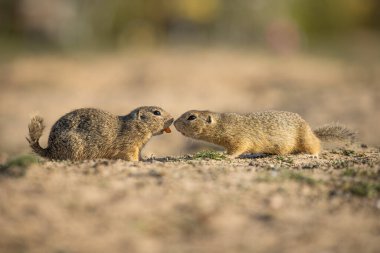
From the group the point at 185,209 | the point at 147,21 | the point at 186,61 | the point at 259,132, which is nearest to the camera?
the point at 185,209

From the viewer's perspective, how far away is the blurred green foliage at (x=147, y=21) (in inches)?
1258

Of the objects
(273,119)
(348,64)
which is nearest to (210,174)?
(273,119)

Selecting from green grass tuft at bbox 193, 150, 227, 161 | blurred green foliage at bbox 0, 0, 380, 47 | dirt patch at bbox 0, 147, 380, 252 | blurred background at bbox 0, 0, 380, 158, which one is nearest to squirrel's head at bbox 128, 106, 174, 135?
green grass tuft at bbox 193, 150, 227, 161

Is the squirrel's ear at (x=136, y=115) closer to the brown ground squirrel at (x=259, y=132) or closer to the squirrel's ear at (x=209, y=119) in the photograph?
the brown ground squirrel at (x=259, y=132)

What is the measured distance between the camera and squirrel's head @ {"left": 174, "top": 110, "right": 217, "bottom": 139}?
27.2 ft

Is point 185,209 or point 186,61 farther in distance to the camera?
point 186,61

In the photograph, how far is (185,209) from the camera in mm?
4938

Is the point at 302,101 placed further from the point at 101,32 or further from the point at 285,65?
the point at 101,32

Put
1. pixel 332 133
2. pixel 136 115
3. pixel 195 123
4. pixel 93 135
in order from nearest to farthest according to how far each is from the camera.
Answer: pixel 93 135, pixel 136 115, pixel 195 123, pixel 332 133

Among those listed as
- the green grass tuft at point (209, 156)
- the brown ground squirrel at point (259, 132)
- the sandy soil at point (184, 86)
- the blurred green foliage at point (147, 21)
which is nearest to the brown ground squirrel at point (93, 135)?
the green grass tuft at point (209, 156)

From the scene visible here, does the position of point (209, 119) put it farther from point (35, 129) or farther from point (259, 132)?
point (35, 129)

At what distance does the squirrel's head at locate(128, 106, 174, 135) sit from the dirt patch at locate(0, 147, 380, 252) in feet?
4.79

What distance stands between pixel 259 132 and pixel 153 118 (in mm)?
1516

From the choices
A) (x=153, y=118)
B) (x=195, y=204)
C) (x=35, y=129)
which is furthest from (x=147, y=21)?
Answer: (x=195, y=204)
